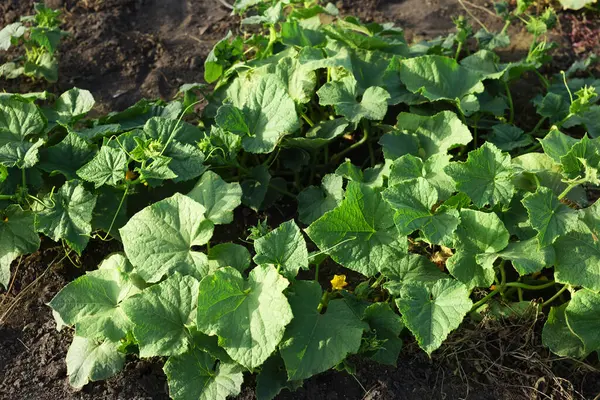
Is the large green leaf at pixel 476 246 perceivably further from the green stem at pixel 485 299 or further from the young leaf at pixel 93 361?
the young leaf at pixel 93 361

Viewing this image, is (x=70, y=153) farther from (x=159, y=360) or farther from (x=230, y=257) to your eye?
(x=159, y=360)

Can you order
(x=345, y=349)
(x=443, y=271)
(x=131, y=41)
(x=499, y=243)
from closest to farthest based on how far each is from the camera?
(x=345, y=349), (x=499, y=243), (x=443, y=271), (x=131, y=41)

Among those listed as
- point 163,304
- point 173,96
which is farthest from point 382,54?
point 163,304

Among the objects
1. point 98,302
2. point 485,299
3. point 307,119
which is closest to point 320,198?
point 307,119

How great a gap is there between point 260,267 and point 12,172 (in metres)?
1.35

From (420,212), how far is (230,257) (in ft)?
2.68

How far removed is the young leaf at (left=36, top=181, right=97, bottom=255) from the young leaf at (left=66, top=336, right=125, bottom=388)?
45cm

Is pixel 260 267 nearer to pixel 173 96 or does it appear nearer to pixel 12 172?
pixel 12 172

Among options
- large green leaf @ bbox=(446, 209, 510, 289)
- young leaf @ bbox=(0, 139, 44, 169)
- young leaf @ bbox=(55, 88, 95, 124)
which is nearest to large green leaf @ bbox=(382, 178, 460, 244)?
large green leaf @ bbox=(446, 209, 510, 289)

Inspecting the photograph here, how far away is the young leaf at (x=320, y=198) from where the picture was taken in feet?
10.3

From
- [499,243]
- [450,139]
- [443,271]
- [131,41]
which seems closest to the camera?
[499,243]

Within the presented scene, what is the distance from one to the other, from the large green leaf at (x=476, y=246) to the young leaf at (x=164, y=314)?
106 cm

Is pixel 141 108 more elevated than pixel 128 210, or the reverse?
pixel 141 108

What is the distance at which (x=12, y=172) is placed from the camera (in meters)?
3.10
